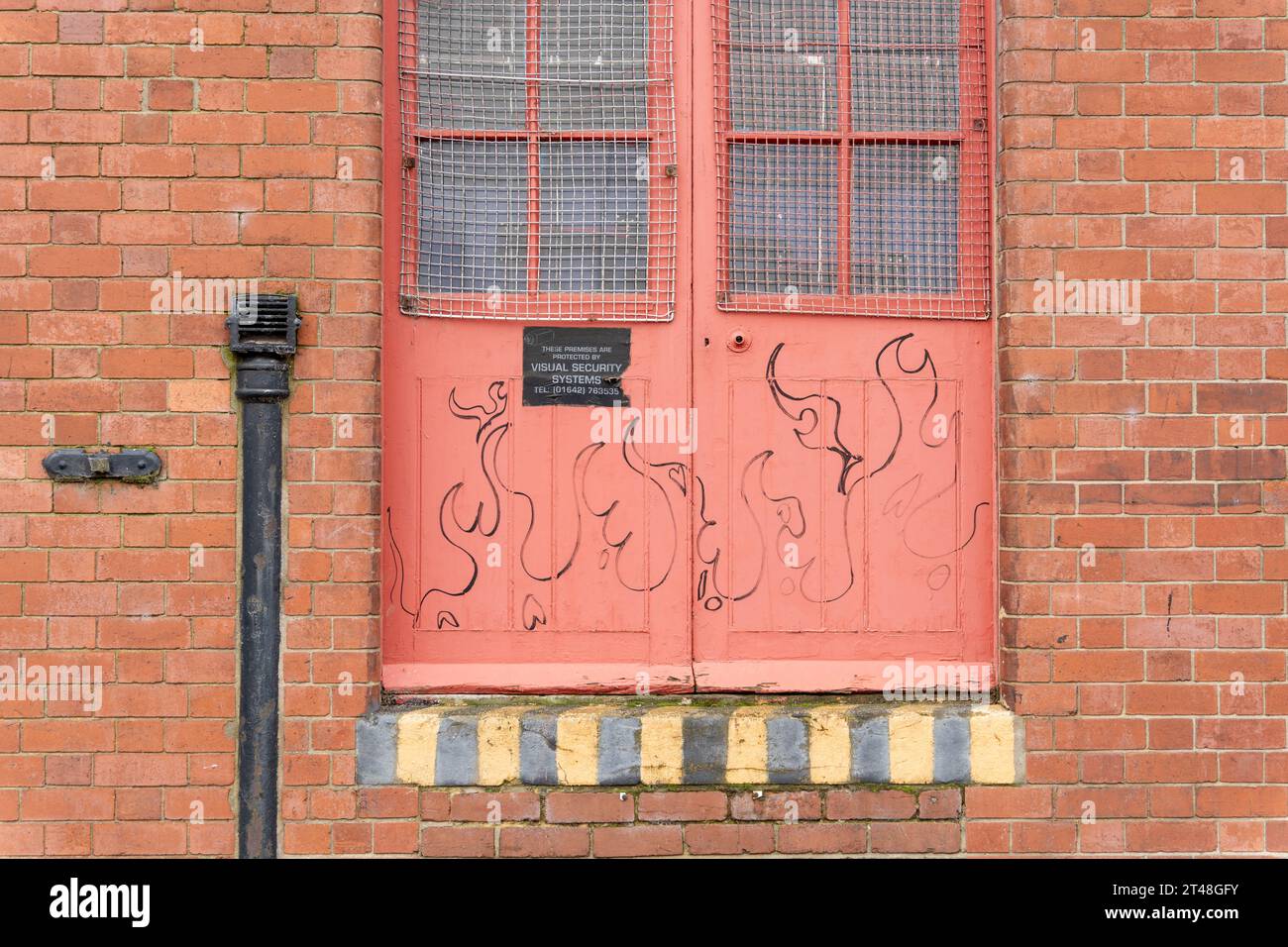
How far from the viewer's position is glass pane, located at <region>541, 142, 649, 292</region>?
145 inches

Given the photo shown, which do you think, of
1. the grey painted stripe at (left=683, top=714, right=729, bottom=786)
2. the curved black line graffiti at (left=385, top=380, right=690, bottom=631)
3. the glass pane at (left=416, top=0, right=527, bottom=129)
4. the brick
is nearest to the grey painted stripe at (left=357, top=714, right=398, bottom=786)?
the curved black line graffiti at (left=385, top=380, right=690, bottom=631)

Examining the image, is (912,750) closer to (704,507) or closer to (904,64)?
(704,507)

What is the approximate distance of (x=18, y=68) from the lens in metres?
3.44

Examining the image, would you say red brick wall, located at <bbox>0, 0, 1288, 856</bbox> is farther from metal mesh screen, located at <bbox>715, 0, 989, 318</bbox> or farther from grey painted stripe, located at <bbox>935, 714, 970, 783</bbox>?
metal mesh screen, located at <bbox>715, 0, 989, 318</bbox>

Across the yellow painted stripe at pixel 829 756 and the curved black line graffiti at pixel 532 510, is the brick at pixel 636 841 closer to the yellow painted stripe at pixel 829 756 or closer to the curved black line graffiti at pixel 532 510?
the yellow painted stripe at pixel 829 756

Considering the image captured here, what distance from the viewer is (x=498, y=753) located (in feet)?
11.3

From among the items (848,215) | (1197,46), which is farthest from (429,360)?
(1197,46)

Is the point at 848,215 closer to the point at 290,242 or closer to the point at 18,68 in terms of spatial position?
the point at 290,242

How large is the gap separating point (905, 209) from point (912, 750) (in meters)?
1.79

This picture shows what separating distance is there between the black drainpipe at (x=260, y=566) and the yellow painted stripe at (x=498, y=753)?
0.65 m

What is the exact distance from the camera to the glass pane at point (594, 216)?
12.1ft

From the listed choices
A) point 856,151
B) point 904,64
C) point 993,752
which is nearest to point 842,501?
point 993,752
